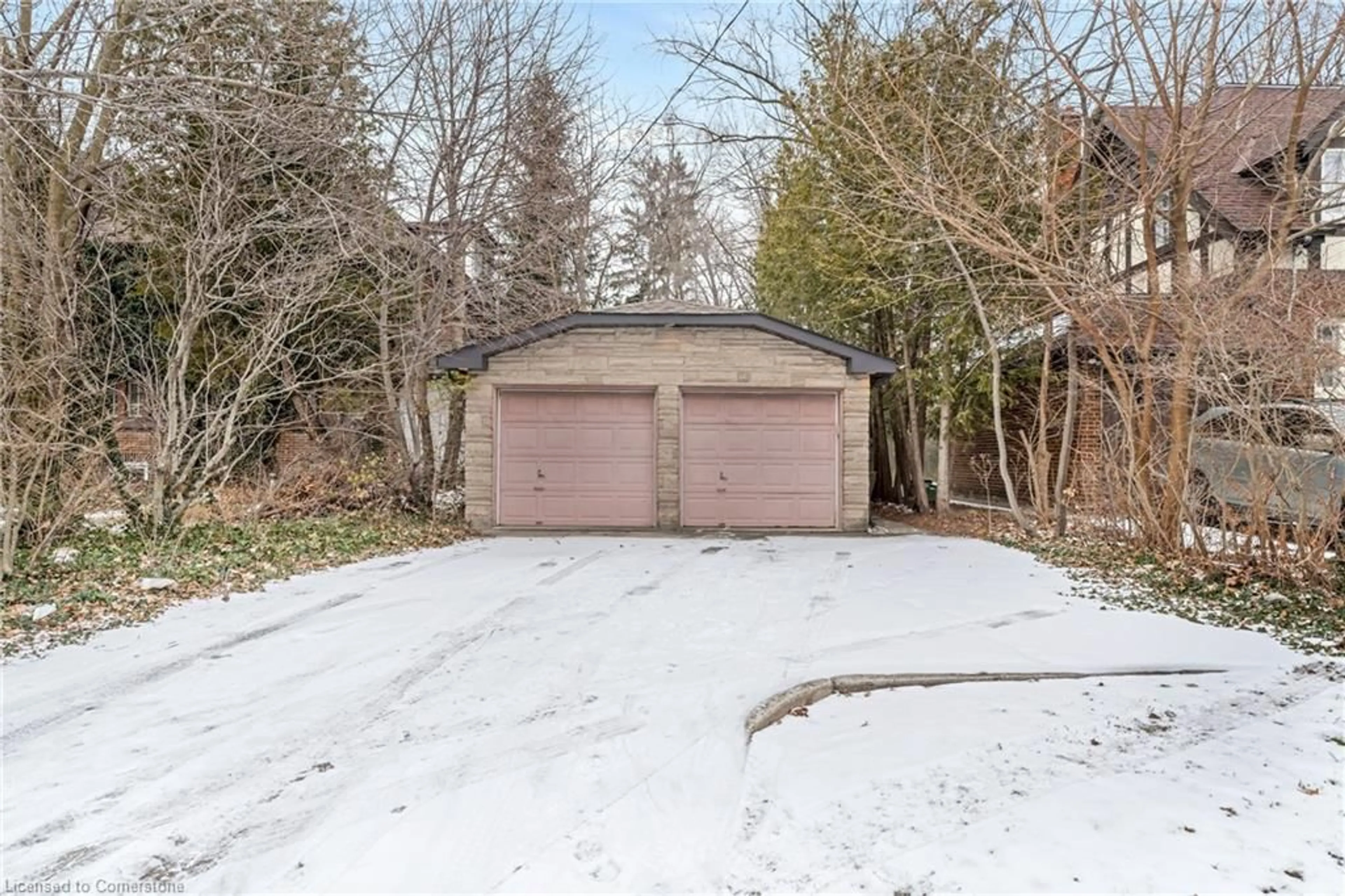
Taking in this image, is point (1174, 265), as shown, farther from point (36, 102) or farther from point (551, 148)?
point (36, 102)

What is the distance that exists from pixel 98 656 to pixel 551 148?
32.0ft

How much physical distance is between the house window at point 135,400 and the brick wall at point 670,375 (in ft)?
12.3

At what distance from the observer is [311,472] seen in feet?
34.7

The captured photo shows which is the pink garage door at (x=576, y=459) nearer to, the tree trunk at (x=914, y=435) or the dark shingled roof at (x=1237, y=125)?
the tree trunk at (x=914, y=435)

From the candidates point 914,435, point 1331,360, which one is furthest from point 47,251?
point 914,435

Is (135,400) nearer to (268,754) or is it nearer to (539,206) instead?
(539,206)

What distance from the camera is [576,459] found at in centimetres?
1063

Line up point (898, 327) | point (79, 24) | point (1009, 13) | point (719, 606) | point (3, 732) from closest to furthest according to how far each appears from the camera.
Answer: point (3, 732) < point (719, 606) < point (79, 24) < point (1009, 13) < point (898, 327)

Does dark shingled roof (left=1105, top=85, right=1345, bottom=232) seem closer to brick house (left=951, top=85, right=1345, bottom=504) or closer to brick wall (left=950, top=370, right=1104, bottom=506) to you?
brick house (left=951, top=85, right=1345, bottom=504)

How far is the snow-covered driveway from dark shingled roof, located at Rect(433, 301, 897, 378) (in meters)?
4.17

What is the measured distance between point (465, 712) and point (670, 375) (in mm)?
7350

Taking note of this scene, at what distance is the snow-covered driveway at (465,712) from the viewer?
8.07 feet

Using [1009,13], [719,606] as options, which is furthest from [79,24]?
[1009,13]

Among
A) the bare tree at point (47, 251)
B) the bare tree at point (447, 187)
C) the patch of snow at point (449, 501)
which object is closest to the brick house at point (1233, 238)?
the bare tree at point (447, 187)
